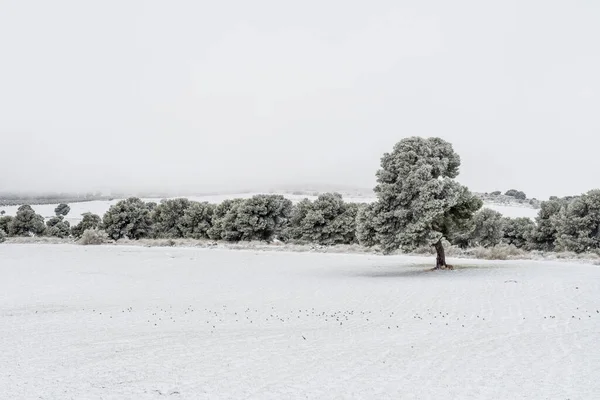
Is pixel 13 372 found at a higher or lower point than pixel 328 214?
lower

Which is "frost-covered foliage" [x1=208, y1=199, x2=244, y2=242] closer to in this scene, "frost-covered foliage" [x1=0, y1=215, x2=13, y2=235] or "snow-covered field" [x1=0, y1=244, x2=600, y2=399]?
"frost-covered foliage" [x1=0, y1=215, x2=13, y2=235]

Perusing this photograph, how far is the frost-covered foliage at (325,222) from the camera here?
71.9m

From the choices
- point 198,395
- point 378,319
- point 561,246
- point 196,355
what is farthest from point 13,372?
point 561,246

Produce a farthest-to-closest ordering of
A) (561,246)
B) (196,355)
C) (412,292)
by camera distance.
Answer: (561,246), (412,292), (196,355)

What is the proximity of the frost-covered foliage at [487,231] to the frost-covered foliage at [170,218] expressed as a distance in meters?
44.7

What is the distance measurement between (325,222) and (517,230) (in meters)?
27.8

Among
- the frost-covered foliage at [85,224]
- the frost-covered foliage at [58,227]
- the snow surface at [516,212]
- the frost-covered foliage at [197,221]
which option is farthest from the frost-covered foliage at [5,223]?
the snow surface at [516,212]

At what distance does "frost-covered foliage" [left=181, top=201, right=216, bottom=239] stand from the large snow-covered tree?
53.9 meters

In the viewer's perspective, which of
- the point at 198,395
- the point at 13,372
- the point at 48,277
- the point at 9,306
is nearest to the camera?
the point at 198,395

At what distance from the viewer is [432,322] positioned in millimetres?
14617

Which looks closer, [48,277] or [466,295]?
[466,295]

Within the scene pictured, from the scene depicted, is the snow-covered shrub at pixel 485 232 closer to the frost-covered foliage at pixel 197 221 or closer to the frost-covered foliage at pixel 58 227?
the frost-covered foliage at pixel 197 221

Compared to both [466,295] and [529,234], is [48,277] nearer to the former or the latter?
[466,295]

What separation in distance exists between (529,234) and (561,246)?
1282cm
